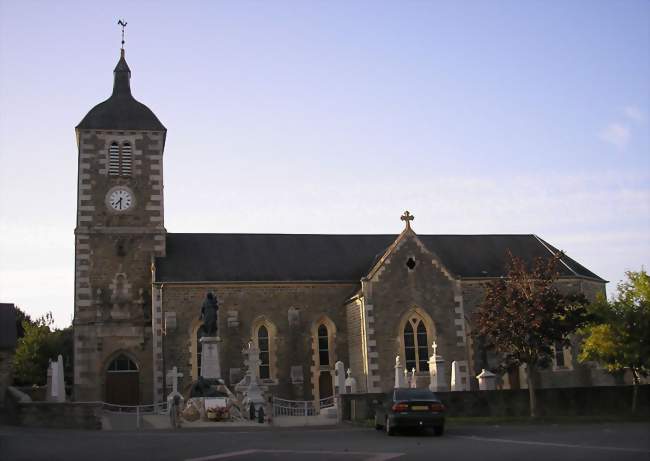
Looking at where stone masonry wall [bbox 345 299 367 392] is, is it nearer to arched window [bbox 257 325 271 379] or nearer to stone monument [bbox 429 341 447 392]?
arched window [bbox 257 325 271 379]

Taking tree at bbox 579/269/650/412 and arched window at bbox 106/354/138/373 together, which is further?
arched window at bbox 106/354/138/373

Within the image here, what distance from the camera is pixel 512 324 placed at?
25203mm

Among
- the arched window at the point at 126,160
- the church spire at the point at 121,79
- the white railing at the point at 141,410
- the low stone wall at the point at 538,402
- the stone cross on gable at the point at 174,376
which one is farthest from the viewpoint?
the church spire at the point at 121,79

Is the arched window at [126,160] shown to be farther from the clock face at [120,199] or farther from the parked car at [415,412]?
the parked car at [415,412]

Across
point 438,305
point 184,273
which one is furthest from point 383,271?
point 184,273

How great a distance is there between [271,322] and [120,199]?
9.62 metres

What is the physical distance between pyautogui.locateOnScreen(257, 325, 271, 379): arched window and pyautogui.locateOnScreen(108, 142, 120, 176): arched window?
10674mm

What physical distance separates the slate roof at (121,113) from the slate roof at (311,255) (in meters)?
6.00

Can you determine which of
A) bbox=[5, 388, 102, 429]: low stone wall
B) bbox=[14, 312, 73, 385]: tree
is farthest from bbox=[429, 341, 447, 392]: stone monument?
bbox=[14, 312, 73, 385]: tree

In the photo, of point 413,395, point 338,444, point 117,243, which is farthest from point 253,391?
point 117,243

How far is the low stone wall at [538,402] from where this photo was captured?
24.6 meters

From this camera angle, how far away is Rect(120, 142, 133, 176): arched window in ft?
122

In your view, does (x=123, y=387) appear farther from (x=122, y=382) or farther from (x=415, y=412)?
(x=415, y=412)

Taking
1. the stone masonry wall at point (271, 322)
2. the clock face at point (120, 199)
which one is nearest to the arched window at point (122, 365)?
the stone masonry wall at point (271, 322)
